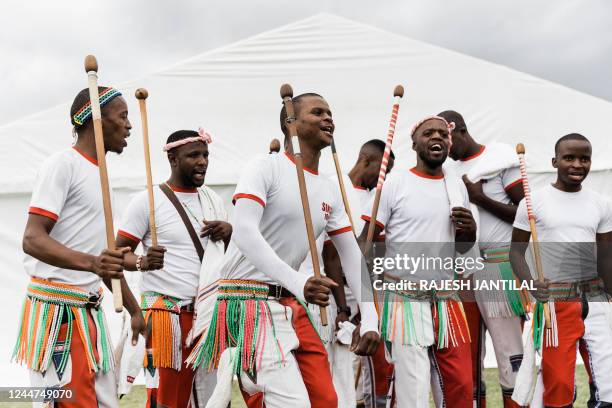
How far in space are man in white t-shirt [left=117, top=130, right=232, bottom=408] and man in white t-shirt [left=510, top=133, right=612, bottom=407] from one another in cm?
189

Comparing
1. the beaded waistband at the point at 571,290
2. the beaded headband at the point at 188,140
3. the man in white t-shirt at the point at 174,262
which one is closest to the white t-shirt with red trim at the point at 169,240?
the man in white t-shirt at the point at 174,262

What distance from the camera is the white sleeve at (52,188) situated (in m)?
3.14

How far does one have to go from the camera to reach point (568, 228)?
182 inches

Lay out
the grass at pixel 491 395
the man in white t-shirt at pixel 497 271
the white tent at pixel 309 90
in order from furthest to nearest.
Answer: the white tent at pixel 309 90 < the grass at pixel 491 395 < the man in white t-shirt at pixel 497 271

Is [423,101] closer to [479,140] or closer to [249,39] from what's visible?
[479,140]

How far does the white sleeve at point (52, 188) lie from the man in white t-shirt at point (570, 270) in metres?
2.69

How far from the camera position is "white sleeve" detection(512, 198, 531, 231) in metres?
4.72

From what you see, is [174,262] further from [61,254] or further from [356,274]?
[61,254]

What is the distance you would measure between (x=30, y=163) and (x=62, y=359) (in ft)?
17.8

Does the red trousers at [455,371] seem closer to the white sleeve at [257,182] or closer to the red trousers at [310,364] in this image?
the red trousers at [310,364]

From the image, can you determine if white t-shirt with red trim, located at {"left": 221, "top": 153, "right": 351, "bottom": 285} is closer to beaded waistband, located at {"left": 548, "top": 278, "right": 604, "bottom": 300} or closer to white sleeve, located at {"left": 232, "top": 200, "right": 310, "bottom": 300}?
white sleeve, located at {"left": 232, "top": 200, "right": 310, "bottom": 300}

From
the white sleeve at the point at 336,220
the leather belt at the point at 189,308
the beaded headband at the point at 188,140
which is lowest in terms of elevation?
the leather belt at the point at 189,308

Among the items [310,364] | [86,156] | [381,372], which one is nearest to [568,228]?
[381,372]

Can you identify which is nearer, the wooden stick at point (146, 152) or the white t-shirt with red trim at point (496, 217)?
the wooden stick at point (146, 152)
